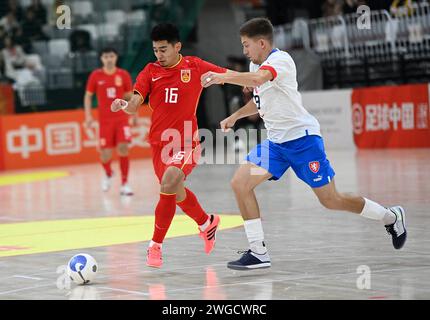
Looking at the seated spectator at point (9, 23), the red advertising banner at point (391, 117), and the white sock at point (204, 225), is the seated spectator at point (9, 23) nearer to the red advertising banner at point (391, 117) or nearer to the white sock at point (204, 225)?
the red advertising banner at point (391, 117)

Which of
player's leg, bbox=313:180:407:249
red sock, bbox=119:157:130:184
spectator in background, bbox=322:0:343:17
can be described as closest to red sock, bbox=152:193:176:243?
player's leg, bbox=313:180:407:249

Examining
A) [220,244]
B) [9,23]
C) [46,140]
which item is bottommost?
[46,140]

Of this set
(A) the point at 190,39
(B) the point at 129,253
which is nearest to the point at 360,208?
(B) the point at 129,253

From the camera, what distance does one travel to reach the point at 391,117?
2402 centimetres

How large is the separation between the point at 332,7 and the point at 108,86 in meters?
11.7

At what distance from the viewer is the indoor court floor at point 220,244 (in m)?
7.68

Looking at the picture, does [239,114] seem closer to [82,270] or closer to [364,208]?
[364,208]

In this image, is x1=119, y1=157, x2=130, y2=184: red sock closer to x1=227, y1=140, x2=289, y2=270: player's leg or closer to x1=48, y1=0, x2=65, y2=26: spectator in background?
x1=227, y1=140, x2=289, y2=270: player's leg

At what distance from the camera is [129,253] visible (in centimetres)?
997

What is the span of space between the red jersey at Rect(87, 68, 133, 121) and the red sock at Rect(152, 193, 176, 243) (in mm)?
8837

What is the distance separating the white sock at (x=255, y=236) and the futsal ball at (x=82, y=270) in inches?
56.0

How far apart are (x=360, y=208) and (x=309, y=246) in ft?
3.62

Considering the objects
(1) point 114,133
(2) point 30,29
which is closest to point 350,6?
(2) point 30,29

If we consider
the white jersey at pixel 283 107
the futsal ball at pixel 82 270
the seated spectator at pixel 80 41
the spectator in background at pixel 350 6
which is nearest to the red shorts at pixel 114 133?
the white jersey at pixel 283 107
